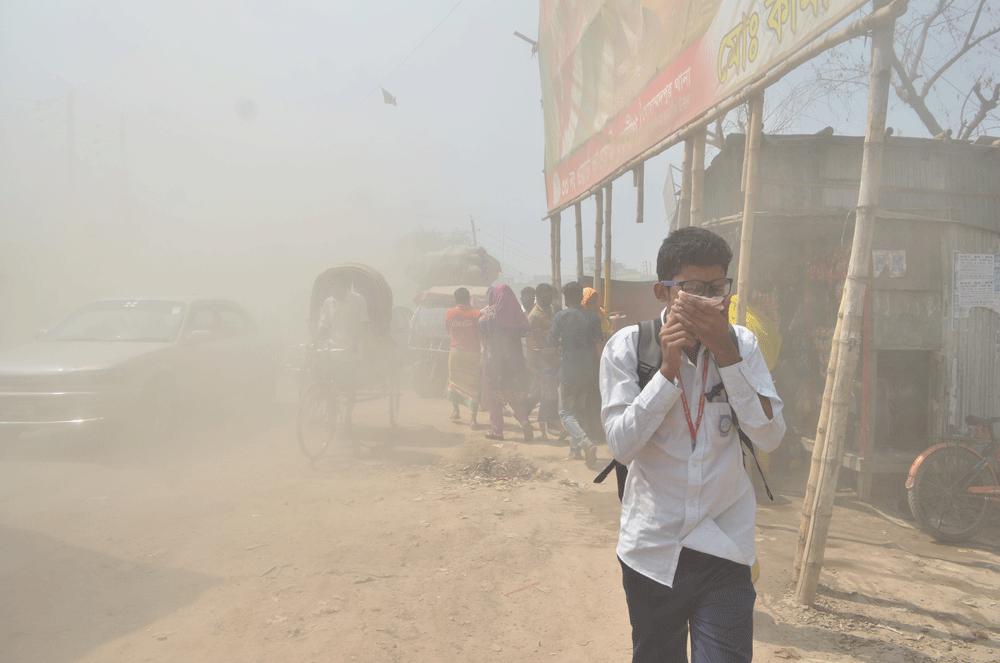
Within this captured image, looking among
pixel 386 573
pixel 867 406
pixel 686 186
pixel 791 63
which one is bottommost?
pixel 386 573

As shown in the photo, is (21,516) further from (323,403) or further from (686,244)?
(686,244)

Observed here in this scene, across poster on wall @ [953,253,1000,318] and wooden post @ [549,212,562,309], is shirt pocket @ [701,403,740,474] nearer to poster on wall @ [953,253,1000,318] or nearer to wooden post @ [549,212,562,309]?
poster on wall @ [953,253,1000,318]

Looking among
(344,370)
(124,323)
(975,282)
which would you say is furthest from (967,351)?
(124,323)

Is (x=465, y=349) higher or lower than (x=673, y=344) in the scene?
lower

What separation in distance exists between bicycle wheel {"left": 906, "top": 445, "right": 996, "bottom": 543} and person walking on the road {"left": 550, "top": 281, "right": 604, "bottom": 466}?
2995mm

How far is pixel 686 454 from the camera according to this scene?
1853mm

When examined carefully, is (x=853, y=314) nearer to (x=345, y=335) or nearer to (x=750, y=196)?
(x=750, y=196)

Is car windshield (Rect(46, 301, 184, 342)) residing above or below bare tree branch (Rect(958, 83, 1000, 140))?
below

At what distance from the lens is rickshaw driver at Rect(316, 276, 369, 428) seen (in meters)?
7.70

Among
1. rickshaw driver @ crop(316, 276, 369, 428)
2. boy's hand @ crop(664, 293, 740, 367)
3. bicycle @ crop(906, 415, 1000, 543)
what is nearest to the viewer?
boy's hand @ crop(664, 293, 740, 367)

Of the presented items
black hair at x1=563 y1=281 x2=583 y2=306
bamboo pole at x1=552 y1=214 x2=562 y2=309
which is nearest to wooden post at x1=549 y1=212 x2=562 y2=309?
bamboo pole at x1=552 y1=214 x2=562 y2=309

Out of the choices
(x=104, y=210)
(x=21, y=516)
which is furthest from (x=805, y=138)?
(x=104, y=210)

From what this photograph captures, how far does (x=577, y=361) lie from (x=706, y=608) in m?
5.27

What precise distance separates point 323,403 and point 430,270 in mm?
14870
